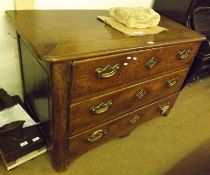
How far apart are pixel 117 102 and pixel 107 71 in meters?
0.25

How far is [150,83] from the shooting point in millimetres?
1198

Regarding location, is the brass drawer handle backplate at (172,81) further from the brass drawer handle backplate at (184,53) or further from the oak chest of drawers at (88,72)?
the brass drawer handle backplate at (184,53)

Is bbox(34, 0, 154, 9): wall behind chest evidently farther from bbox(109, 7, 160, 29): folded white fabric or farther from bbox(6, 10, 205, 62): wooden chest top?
bbox(109, 7, 160, 29): folded white fabric

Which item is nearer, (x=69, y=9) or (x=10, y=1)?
(x=10, y=1)

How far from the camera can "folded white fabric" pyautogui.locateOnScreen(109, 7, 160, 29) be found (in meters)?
1.06

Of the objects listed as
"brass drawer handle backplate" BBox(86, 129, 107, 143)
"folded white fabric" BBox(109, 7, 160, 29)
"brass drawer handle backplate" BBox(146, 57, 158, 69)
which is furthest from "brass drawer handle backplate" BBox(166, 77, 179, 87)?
"brass drawer handle backplate" BBox(86, 129, 107, 143)

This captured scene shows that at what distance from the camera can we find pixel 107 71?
2.96ft

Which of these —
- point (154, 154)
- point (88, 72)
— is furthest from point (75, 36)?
point (154, 154)

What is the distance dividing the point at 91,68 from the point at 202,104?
157 centimetres

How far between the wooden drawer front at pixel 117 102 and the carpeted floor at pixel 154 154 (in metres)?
0.35

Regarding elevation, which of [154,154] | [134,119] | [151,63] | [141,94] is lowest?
[154,154]

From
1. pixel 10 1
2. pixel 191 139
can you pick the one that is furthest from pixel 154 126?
pixel 10 1

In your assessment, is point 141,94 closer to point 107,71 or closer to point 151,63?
point 151,63

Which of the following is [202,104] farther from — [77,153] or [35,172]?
[35,172]
